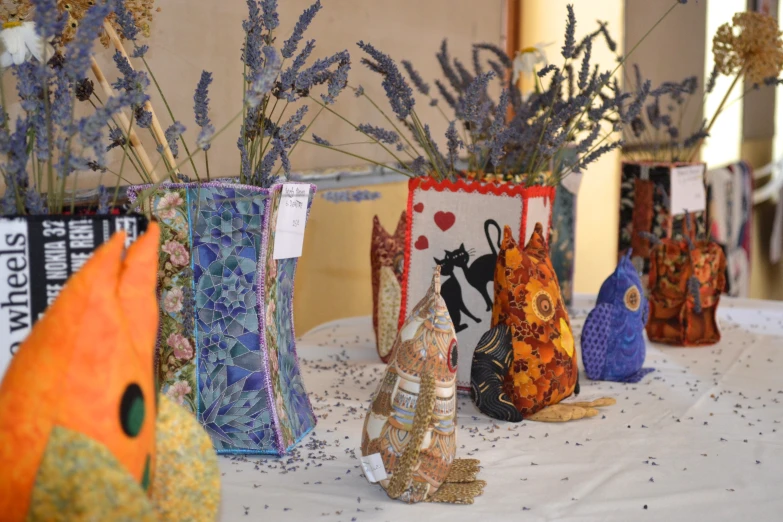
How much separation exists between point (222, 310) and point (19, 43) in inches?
14.6

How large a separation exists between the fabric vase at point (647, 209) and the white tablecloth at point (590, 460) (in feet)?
1.54

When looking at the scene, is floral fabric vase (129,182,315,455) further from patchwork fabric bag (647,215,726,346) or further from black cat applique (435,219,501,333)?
patchwork fabric bag (647,215,726,346)

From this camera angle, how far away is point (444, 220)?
50.7 inches

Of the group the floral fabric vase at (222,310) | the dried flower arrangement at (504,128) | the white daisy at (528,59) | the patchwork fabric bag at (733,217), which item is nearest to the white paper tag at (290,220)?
the floral fabric vase at (222,310)

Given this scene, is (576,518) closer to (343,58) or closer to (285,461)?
(285,461)

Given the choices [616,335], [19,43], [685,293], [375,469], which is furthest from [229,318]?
[685,293]

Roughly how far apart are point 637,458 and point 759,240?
12.2 ft

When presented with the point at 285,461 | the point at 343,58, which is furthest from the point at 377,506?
the point at 343,58

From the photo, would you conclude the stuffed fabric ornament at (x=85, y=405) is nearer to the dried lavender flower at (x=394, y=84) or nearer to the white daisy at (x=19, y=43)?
the white daisy at (x=19, y=43)

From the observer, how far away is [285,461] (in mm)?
960

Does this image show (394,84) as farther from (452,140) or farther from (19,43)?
(19,43)

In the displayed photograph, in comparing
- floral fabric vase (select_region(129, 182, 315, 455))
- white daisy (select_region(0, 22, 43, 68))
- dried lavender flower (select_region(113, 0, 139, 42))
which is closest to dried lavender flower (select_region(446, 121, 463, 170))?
floral fabric vase (select_region(129, 182, 315, 455))

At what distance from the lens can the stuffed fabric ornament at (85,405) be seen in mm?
498

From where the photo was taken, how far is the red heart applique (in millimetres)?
1283
